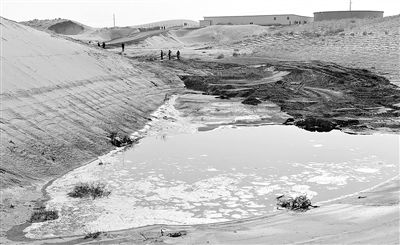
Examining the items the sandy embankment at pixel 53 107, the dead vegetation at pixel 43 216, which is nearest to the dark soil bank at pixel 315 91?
the sandy embankment at pixel 53 107

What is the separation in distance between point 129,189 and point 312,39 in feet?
121

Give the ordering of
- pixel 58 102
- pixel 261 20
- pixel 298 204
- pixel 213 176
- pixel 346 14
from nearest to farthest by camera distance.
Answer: pixel 298 204, pixel 213 176, pixel 58 102, pixel 346 14, pixel 261 20

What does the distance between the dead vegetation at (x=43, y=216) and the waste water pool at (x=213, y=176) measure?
15 centimetres

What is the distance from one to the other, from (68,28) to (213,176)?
75.3 m

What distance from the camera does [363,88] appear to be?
23594mm

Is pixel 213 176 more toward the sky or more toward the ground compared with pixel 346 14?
more toward the ground

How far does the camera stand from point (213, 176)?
1081 cm

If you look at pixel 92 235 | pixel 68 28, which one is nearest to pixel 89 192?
pixel 92 235

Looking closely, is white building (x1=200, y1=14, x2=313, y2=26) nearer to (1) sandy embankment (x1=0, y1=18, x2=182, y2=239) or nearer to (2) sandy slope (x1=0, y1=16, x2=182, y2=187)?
(1) sandy embankment (x1=0, y1=18, x2=182, y2=239)

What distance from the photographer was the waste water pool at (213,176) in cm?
854

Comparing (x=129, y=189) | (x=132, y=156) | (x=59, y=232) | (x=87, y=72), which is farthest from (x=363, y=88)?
(x=59, y=232)

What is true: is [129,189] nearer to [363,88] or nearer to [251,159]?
[251,159]

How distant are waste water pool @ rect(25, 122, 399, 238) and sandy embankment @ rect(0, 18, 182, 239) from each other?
61 cm

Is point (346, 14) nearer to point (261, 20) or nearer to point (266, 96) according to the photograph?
point (261, 20)
